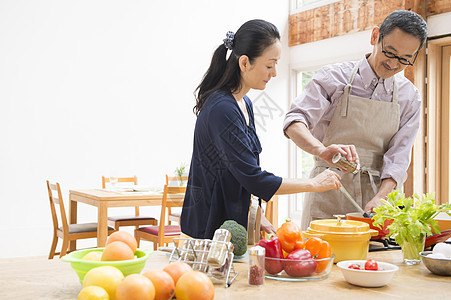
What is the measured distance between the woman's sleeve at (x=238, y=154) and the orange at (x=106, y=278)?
755 mm

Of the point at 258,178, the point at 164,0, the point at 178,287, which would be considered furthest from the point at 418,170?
the point at 178,287

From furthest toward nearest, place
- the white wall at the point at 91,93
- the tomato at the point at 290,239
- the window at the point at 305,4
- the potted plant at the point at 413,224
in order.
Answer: the window at the point at 305,4 < the white wall at the point at 91,93 < the potted plant at the point at 413,224 < the tomato at the point at 290,239

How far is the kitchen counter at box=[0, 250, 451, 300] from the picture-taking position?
3.77 ft

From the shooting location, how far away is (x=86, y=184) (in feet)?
19.0

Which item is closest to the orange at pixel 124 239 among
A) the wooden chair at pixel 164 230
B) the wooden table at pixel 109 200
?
the wooden chair at pixel 164 230

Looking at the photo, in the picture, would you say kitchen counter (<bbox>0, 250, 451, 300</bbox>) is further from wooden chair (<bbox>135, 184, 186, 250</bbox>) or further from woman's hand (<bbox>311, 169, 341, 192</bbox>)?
wooden chair (<bbox>135, 184, 186, 250</bbox>)

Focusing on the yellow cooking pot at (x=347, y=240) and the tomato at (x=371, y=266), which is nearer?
the tomato at (x=371, y=266)

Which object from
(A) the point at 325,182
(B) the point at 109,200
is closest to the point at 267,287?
(A) the point at 325,182

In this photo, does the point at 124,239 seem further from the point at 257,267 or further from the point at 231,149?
the point at 231,149

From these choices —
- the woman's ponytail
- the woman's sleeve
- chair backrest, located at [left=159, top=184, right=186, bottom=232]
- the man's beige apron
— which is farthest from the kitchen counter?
chair backrest, located at [left=159, top=184, right=186, bottom=232]

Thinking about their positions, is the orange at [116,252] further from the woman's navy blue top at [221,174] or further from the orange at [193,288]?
the woman's navy blue top at [221,174]

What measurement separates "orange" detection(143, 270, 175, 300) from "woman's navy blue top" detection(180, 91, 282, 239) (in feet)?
2.41

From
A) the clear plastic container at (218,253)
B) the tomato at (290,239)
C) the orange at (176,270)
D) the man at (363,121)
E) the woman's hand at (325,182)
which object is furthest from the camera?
the man at (363,121)

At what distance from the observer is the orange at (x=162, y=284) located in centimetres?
102
